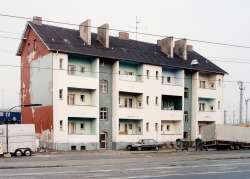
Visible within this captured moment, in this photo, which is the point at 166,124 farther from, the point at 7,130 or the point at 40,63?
the point at 7,130

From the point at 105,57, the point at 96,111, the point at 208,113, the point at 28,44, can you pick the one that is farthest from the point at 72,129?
the point at 208,113

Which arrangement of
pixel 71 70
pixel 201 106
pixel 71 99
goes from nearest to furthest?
pixel 71 70, pixel 71 99, pixel 201 106

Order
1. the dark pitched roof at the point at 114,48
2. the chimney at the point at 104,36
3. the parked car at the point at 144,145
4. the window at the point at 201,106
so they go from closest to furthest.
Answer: the dark pitched roof at the point at 114,48
the parked car at the point at 144,145
the chimney at the point at 104,36
the window at the point at 201,106

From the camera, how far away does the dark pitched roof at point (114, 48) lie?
132 ft

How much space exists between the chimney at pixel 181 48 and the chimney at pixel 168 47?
7.23ft

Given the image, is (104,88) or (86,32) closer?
(86,32)

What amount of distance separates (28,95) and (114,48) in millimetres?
12966

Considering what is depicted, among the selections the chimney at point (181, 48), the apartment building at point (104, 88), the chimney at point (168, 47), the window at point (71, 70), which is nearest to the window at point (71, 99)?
the apartment building at point (104, 88)

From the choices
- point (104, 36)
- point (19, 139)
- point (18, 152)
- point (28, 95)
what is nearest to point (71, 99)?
point (28, 95)

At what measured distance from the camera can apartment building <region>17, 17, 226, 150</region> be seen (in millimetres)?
39250

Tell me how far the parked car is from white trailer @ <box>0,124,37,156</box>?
13419mm

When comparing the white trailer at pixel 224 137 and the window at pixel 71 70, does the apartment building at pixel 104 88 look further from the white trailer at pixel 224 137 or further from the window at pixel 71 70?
the white trailer at pixel 224 137

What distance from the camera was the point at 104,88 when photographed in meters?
43.3

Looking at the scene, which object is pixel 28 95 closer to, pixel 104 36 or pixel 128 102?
pixel 104 36
